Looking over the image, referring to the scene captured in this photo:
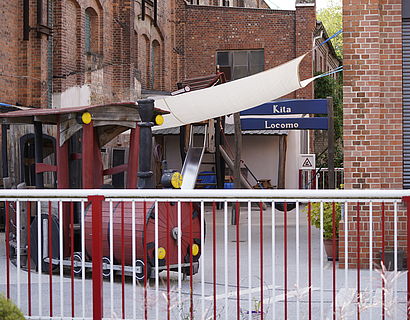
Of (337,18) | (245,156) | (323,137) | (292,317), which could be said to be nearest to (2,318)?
(292,317)

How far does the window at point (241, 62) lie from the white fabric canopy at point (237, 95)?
16.9m

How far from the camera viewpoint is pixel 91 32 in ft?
81.5

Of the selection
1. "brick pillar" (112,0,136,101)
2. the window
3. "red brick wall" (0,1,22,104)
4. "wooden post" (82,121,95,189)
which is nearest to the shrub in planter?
"wooden post" (82,121,95,189)

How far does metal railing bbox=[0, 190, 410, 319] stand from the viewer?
228 inches

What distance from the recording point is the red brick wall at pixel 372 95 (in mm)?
10602

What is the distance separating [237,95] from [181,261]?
4795mm

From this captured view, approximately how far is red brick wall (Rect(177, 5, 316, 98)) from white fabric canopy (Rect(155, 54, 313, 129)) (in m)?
17.3

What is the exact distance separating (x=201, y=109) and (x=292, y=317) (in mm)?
7432

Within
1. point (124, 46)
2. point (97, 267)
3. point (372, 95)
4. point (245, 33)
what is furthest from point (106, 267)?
point (245, 33)

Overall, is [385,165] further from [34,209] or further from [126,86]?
[126,86]

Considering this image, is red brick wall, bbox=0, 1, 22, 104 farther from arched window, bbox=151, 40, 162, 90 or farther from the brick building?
arched window, bbox=151, 40, 162, 90

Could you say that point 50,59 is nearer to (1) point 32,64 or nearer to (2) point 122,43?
(1) point 32,64

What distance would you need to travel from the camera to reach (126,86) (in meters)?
26.2

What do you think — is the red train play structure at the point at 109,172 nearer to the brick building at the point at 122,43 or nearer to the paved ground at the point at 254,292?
the paved ground at the point at 254,292
